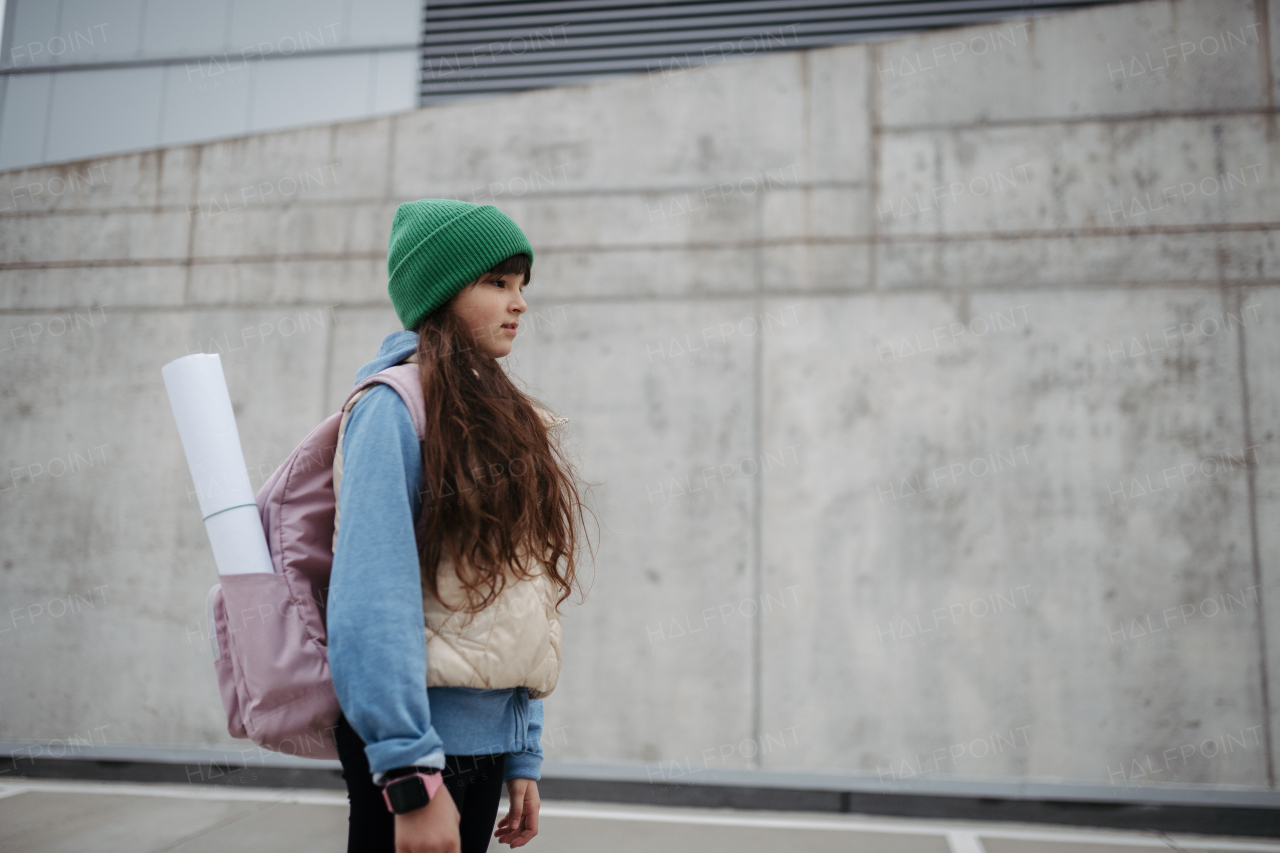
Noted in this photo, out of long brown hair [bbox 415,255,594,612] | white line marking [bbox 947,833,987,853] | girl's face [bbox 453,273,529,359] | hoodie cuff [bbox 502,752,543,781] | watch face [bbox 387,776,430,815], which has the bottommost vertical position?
white line marking [bbox 947,833,987,853]

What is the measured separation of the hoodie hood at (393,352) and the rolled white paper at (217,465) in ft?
0.69

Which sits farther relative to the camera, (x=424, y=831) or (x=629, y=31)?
(x=629, y=31)

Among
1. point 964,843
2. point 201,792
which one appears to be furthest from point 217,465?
point 201,792

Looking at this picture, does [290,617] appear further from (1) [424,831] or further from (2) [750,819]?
(2) [750,819]

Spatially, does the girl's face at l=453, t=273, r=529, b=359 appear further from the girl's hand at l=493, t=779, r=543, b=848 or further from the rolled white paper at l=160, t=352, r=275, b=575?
the girl's hand at l=493, t=779, r=543, b=848

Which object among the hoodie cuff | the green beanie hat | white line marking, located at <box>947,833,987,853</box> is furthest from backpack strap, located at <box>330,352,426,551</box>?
white line marking, located at <box>947,833,987,853</box>

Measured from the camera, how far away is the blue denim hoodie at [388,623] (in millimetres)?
995

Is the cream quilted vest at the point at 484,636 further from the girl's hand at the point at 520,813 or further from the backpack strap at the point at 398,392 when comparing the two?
the girl's hand at the point at 520,813

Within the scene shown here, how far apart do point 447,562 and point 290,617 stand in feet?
0.75

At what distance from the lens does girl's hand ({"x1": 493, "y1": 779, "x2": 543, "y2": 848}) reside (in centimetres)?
131

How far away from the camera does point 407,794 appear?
98 centimetres

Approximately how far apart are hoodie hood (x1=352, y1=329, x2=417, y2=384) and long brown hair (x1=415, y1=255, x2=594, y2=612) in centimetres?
2

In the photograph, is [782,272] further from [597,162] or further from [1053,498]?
[1053,498]

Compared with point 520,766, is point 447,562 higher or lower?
higher
